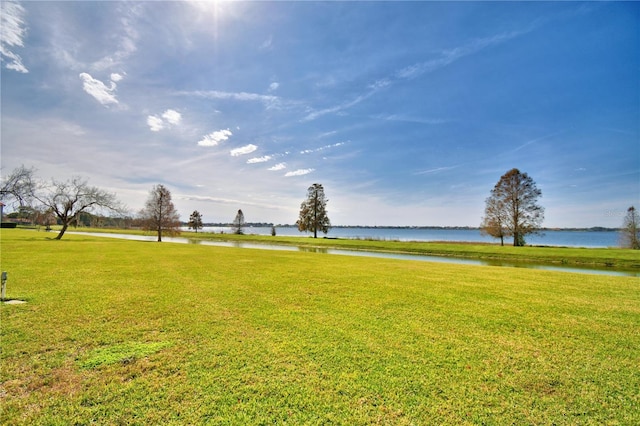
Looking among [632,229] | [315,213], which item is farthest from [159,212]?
[632,229]

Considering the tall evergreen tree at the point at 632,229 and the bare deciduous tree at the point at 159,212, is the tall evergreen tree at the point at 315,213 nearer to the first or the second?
the bare deciduous tree at the point at 159,212

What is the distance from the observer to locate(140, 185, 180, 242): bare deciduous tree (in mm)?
42531

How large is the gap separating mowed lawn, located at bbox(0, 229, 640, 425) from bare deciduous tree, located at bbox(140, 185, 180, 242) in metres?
38.6

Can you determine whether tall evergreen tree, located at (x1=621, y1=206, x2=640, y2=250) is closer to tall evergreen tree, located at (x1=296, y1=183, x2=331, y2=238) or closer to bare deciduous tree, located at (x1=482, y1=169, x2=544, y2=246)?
bare deciduous tree, located at (x1=482, y1=169, x2=544, y2=246)

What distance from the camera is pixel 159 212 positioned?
4284 cm

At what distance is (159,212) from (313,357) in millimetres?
46815

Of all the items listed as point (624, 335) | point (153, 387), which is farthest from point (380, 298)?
point (153, 387)

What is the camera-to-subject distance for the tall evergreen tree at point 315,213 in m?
57.2

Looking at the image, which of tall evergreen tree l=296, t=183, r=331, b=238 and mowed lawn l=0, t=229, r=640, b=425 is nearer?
mowed lawn l=0, t=229, r=640, b=425

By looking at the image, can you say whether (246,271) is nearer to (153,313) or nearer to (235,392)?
(153,313)

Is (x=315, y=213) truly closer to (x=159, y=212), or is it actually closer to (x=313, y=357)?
(x=159, y=212)

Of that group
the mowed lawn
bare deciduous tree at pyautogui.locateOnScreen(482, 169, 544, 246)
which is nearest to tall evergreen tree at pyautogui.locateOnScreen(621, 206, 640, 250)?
bare deciduous tree at pyautogui.locateOnScreen(482, 169, 544, 246)

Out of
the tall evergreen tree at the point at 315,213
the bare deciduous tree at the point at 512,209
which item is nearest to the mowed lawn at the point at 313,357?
the bare deciduous tree at the point at 512,209

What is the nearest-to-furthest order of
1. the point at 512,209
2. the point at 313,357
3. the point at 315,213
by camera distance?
1. the point at 313,357
2. the point at 512,209
3. the point at 315,213
